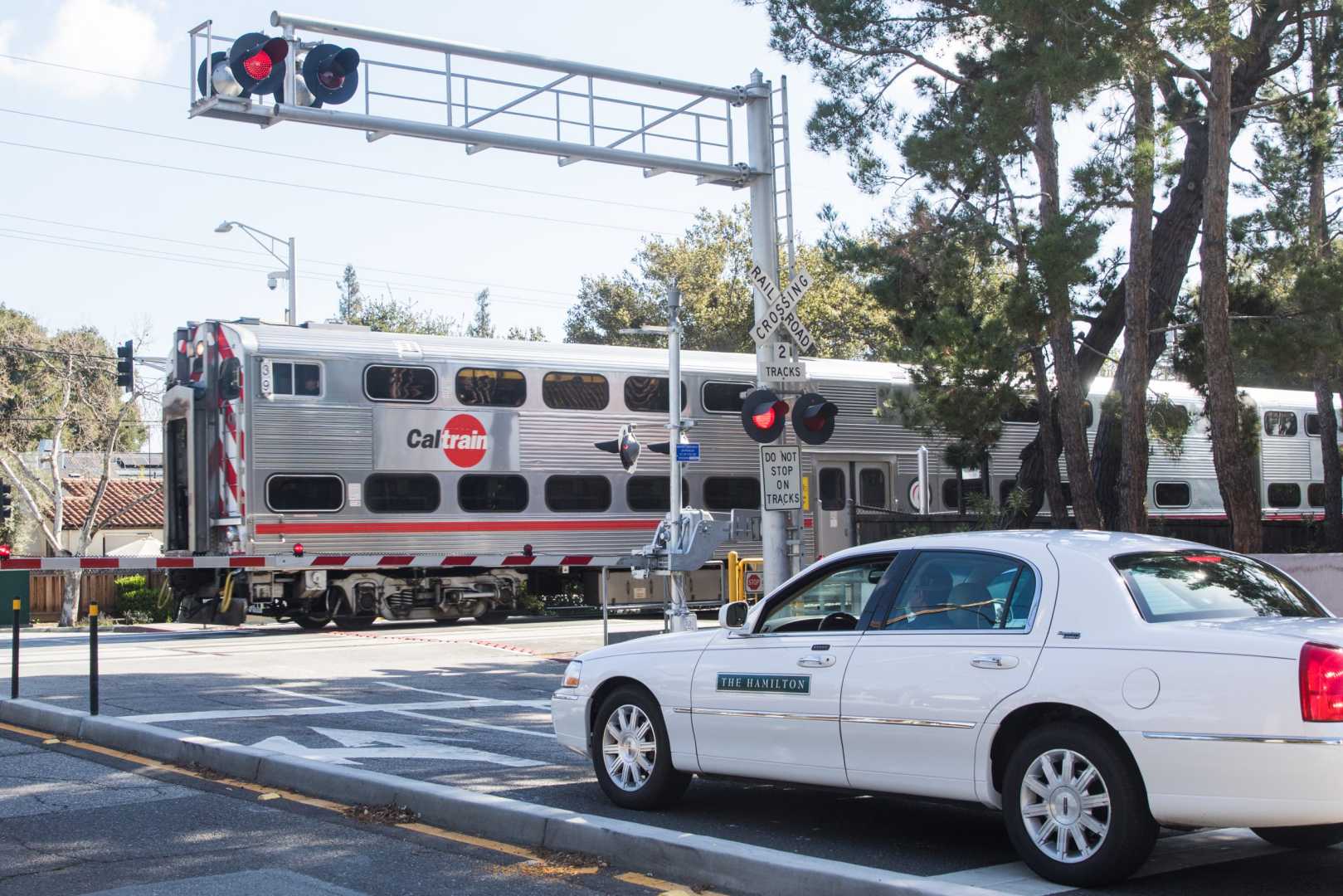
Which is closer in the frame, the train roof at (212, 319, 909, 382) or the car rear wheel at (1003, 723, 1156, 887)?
the car rear wheel at (1003, 723, 1156, 887)

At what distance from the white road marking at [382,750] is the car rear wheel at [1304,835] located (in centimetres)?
483

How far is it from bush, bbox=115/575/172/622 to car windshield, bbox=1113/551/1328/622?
103 feet

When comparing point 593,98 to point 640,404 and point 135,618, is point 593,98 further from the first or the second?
point 135,618

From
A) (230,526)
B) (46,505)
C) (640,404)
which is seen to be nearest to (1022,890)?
(230,526)

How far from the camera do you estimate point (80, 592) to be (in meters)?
37.0

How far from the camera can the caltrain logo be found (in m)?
23.2

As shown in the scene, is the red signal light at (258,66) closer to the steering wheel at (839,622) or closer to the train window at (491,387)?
the steering wheel at (839,622)

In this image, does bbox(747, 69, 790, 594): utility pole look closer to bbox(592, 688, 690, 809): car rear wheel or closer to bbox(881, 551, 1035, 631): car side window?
bbox(592, 688, 690, 809): car rear wheel

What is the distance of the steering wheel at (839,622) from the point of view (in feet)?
24.8

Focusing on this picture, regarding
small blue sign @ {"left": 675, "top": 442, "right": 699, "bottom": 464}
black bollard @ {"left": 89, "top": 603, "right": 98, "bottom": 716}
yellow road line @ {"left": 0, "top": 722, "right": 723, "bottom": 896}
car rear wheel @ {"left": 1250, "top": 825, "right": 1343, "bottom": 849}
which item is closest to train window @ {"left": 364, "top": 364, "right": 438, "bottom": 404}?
small blue sign @ {"left": 675, "top": 442, "right": 699, "bottom": 464}

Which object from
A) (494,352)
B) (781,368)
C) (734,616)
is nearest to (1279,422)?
(494,352)

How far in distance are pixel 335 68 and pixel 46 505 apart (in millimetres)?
29194

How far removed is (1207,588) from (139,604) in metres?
32.9

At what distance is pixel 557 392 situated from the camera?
24.4 m
